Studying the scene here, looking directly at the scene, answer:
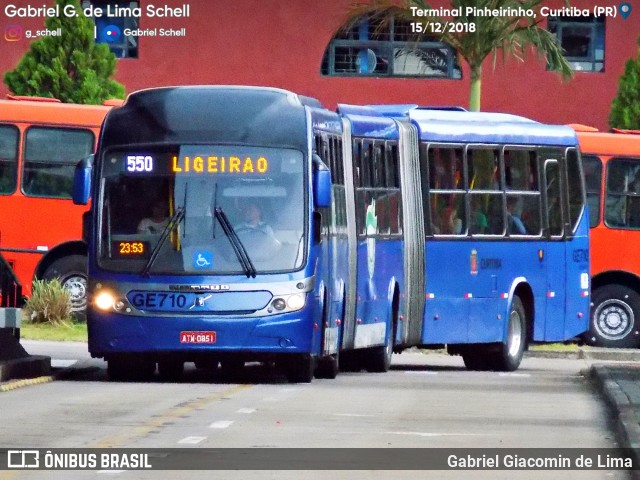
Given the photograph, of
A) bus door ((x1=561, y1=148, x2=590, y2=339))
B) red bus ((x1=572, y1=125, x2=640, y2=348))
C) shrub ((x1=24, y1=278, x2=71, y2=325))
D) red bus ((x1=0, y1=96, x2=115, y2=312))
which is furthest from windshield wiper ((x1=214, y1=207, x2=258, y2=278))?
red bus ((x1=572, y1=125, x2=640, y2=348))

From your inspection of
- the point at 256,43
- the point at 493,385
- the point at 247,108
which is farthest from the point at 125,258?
the point at 256,43

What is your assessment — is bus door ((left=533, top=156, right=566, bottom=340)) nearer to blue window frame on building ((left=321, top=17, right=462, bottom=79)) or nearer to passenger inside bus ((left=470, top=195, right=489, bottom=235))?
passenger inside bus ((left=470, top=195, right=489, bottom=235))

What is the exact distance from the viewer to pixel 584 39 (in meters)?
43.0

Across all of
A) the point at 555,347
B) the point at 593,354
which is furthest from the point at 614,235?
the point at 593,354

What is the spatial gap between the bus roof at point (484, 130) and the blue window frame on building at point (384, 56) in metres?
15.5

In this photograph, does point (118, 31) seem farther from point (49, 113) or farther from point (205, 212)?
point (205, 212)

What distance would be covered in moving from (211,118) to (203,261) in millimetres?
1483

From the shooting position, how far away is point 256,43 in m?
42.0

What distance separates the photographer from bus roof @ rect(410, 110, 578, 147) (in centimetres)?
2548

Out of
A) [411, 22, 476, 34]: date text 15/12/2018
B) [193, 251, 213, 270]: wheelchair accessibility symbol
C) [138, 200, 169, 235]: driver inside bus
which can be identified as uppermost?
[411, 22, 476, 34]: date text 15/12/2018

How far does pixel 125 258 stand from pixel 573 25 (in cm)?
2387

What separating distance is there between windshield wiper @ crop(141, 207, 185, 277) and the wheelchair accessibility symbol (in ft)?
1.13

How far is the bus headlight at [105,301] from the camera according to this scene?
2033 cm

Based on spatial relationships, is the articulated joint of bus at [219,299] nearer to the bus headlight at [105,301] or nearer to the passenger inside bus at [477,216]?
the bus headlight at [105,301]
